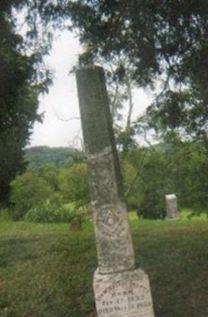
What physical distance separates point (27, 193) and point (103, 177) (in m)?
36.5

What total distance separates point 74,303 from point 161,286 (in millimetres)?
1421

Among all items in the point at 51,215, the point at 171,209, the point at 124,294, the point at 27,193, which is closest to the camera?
the point at 124,294

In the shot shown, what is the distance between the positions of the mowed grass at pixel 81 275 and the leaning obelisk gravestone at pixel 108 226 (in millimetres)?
2316

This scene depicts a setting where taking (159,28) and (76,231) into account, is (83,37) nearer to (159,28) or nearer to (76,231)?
(159,28)

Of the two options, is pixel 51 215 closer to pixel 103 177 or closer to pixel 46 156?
pixel 103 177

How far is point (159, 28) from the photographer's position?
37.7 ft

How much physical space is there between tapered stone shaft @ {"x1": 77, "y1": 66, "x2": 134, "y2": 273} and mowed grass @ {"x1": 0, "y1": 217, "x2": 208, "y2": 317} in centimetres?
253

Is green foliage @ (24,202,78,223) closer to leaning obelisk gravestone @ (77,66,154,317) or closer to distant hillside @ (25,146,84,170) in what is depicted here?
leaning obelisk gravestone @ (77,66,154,317)

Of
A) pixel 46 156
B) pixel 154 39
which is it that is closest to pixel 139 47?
pixel 154 39

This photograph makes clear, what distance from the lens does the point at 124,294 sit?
8.17m

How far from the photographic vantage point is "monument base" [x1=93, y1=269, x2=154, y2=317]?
26.8 feet

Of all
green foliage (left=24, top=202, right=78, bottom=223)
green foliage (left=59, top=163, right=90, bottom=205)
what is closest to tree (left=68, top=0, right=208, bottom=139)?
green foliage (left=24, top=202, right=78, bottom=223)

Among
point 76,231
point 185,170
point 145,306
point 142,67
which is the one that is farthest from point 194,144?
point 145,306

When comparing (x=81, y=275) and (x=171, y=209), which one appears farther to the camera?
(x=171, y=209)
